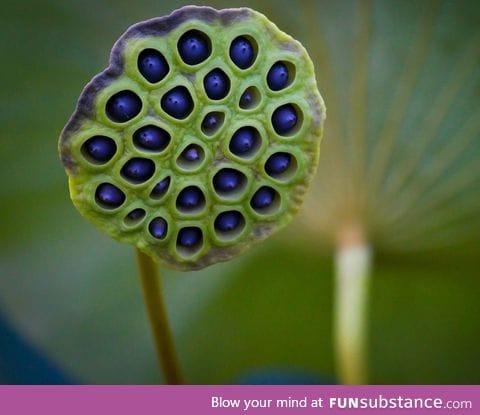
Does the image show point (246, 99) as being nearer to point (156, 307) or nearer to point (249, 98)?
point (249, 98)

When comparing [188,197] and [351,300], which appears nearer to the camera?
[188,197]

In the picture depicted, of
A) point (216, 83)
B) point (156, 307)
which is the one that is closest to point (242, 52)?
point (216, 83)

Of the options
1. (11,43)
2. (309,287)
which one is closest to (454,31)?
(309,287)

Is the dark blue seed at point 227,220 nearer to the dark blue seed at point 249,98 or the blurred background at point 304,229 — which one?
the dark blue seed at point 249,98

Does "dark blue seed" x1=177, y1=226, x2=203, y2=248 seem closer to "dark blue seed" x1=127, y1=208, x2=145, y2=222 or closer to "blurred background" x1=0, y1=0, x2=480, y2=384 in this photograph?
"dark blue seed" x1=127, y1=208, x2=145, y2=222

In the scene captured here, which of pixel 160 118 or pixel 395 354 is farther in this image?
pixel 395 354

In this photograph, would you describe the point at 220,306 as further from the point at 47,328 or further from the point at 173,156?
the point at 173,156
